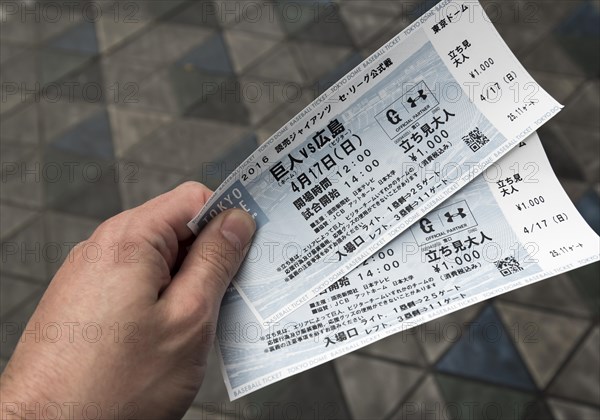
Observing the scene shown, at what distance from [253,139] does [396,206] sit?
592 mm

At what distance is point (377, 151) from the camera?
0.56 metres

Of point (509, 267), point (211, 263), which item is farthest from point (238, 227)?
point (509, 267)

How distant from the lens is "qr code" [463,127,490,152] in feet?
1.82

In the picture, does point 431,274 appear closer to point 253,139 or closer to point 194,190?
point 194,190

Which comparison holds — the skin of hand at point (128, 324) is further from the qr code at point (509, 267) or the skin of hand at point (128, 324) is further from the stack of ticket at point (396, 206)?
the qr code at point (509, 267)

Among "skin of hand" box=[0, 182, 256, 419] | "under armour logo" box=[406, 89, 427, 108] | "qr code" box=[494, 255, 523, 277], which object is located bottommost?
"qr code" box=[494, 255, 523, 277]

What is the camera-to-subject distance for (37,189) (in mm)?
1082

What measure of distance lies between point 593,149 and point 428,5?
47 cm

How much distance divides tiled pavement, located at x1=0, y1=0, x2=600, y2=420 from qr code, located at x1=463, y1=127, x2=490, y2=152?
1.58 feet

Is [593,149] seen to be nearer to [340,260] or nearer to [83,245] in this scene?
[340,260]

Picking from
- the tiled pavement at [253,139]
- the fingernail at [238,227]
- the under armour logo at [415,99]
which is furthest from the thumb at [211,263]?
the tiled pavement at [253,139]

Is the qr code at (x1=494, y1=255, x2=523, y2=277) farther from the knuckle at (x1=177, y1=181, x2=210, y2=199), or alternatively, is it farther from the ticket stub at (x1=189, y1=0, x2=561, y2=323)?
the knuckle at (x1=177, y1=181, x2=210, y2=199)

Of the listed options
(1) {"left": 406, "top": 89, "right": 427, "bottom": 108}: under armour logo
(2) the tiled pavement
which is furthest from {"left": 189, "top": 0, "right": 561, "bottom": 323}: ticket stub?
(2) the tiled pavement

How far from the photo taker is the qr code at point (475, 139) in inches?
21.8
